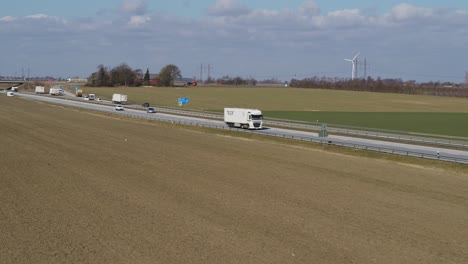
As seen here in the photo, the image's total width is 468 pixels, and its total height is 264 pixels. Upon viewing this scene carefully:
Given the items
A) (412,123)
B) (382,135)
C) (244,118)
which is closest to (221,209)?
(382,135)

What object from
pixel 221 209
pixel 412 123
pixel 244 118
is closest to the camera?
pixel 221 209

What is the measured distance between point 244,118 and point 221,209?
4718cm

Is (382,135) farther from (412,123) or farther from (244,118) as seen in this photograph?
(412,123)

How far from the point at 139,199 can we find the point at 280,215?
6468mm

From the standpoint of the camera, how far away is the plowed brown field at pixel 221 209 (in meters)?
16.8

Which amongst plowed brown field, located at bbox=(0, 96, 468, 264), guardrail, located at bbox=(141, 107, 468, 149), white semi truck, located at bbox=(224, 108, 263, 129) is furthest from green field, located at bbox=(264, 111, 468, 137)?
plowed brown field, located at bbox=(0, 96, 468, 264)

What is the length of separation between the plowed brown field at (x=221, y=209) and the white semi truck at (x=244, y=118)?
85.6 ft

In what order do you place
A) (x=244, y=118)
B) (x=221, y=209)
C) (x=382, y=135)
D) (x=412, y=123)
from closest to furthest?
(x=221, y=209)
(x=382, y=135)
(x=244, y=118)
(x=412, y=123)

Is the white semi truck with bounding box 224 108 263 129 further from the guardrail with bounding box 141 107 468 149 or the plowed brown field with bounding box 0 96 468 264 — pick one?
the plowed brown field with bounding box 0 96 468 264

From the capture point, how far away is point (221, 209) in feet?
74.4

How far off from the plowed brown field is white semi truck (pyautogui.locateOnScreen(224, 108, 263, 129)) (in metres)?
26.1

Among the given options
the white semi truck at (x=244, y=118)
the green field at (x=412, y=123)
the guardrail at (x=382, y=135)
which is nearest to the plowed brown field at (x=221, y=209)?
the guardrail at (x=382, y=135)

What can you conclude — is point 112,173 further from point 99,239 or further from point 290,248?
point 290,248

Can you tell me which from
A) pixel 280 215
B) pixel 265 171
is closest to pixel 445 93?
pixel 265 171
